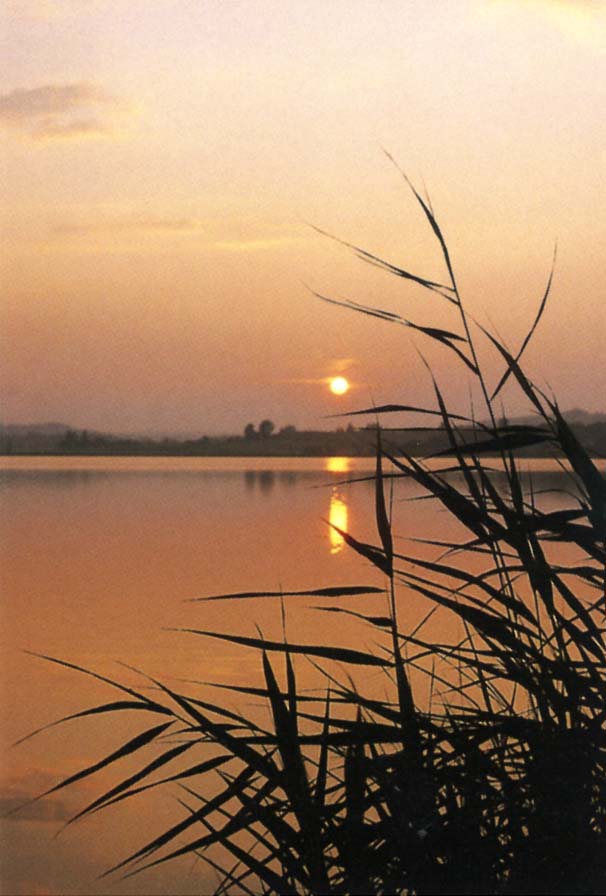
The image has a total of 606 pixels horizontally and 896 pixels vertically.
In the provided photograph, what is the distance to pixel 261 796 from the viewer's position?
216 cm

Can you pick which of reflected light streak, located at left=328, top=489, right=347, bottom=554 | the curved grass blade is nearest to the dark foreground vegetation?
the curved grass blade

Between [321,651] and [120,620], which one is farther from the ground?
[321,651]

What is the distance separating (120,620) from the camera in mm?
10320

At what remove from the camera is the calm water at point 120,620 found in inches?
219

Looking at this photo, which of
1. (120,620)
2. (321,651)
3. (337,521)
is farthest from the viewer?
(337,521)

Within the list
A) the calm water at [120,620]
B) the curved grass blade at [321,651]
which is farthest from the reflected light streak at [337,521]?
the curved grass blade at [321,651]

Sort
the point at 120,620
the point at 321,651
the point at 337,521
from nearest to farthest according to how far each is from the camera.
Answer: the point at 321,651, the point at 120,620, the point at 337,521

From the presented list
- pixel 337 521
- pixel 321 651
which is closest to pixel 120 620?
pixel 321 651

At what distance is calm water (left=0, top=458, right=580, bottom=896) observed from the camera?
557 centimetres

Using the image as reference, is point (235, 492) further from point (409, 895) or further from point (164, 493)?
point (409, 895)

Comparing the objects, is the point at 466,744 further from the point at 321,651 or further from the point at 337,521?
the point at 337,521

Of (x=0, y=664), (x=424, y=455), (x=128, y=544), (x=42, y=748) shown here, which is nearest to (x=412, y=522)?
(x=128, y=544)

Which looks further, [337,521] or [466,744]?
[337,521]

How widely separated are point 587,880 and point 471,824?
209 millimetres
